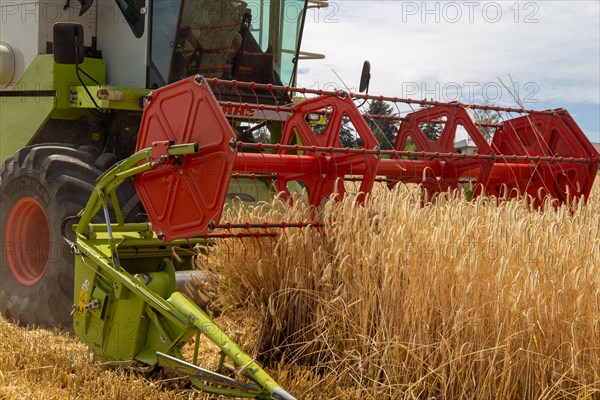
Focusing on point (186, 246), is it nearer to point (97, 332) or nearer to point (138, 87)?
point (97, 332)

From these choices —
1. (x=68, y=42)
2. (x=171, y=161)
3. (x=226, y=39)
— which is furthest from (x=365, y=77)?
(x=171, y=161)

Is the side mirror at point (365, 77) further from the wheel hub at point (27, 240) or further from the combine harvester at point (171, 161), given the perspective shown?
the wheel hub at point (27, 240)

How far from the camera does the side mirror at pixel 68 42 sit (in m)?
4.79

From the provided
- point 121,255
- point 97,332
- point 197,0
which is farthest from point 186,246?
point 197,0

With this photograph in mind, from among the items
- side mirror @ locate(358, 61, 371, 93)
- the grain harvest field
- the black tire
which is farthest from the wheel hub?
side mirror @ locate(358, 61, 371, 93)

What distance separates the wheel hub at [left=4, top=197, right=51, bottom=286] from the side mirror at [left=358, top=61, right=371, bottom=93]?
7.92 ft

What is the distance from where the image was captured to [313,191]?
4.12 meters

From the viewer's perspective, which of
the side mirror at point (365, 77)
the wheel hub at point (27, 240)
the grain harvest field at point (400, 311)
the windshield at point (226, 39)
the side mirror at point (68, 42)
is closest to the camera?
the grain harvest field at point (400, 311)

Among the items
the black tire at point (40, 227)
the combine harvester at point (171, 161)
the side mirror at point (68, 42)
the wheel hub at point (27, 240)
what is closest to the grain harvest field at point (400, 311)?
the combine harvester at point (171, 161)

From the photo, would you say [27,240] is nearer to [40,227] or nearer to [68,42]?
[40,227]

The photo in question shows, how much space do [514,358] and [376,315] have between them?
25.8 inches

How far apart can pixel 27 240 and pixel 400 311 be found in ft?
8.80

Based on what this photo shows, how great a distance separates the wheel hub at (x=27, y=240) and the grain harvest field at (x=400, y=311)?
2.70 ft

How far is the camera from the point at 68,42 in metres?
4.82
